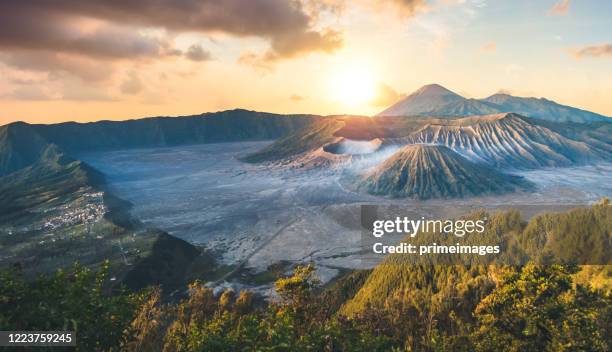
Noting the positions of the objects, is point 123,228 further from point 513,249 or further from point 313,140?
point 313,140

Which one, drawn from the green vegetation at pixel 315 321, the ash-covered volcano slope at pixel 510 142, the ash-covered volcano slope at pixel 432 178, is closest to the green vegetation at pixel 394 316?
the green vegetation at pixel 315 321

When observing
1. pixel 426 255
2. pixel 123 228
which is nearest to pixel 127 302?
pixel 426 255

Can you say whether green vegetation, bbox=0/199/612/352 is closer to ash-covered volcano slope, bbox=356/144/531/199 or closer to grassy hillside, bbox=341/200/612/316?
grassy hillside, bbox=341/200/612/316

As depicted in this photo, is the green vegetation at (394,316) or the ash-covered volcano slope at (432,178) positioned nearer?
the green vegetation at (394,316)

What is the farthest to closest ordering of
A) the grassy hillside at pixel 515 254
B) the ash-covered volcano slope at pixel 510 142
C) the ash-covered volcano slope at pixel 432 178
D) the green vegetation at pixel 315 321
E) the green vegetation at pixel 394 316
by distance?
1. the ash-covered volcano slope at pixel 510 142
2. the ash-covered volcano slope at pixel 432 178
3. the grassy hillside at pixel 515 254
4. the green vegetation at pixel 394 316
5. the green vegetation at pixel 315 321

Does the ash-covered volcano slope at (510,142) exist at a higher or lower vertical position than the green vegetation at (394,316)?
higher

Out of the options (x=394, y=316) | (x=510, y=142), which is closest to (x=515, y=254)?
(x=394, y=316)

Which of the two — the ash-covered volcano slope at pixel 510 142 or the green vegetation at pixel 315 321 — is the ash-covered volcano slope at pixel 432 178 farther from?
the green vegetation at pixel 315 321

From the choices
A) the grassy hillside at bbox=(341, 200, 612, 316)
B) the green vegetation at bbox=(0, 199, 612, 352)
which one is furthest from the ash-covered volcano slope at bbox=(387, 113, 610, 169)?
the green vegetation at bbox=(0, 199, 612, 352)

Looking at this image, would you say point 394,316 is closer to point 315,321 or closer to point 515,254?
point 315,321
